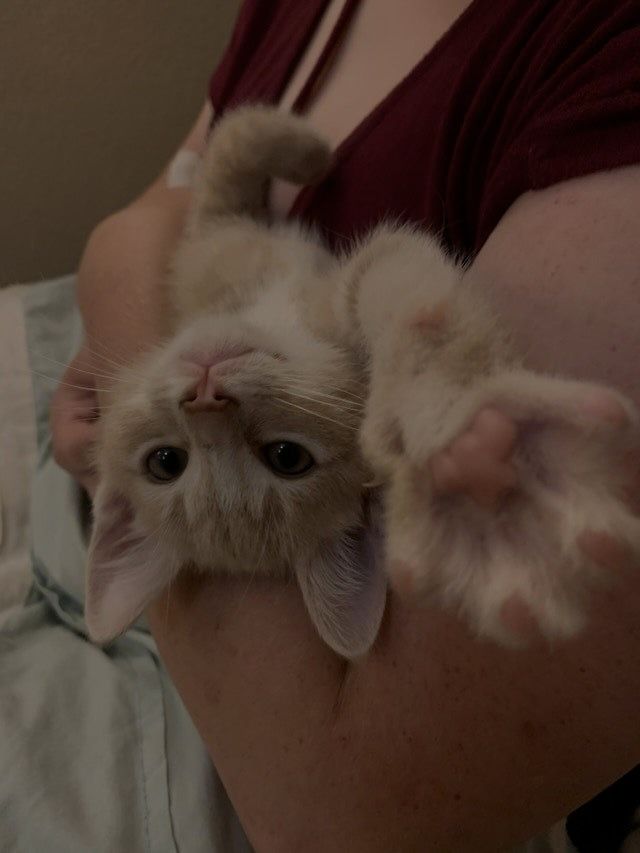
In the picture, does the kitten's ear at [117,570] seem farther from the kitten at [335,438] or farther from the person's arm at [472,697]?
the person's arm at [472,697]

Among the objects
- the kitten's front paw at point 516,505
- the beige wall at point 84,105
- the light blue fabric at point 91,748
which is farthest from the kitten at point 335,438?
the beige wall at point 84,105

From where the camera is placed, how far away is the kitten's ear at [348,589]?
2.21ft

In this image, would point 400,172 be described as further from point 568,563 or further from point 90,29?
point 90,29

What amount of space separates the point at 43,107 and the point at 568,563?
6.93ft

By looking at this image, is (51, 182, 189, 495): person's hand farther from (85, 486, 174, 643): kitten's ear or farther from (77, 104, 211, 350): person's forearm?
(85, 486, 174, 643): kitten's ear

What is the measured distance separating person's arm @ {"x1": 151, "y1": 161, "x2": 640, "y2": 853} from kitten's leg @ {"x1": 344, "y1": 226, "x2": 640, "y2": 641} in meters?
0.16

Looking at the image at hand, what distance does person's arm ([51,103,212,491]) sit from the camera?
1099 millimetres

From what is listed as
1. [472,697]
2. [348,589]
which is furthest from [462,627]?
[348,589]

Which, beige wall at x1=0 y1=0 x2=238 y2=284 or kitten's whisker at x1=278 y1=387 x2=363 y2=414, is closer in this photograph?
kitten's whisker at x1=278 y1=387 x2=363 y2=414

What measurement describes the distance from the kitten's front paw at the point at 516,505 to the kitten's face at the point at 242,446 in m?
0.32

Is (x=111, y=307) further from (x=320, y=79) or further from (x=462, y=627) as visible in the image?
(x=462, y=627)

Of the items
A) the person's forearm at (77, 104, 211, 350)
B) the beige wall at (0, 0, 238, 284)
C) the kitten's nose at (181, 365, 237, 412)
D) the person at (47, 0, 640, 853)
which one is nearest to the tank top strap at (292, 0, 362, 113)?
the person at (47, 0, 640, 853)

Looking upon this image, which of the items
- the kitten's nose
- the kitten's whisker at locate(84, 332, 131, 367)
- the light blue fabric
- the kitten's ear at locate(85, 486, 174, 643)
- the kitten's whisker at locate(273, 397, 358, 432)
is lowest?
the light blue fabric

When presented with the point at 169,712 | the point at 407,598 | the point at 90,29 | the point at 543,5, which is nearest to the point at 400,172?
the point at 543,5
